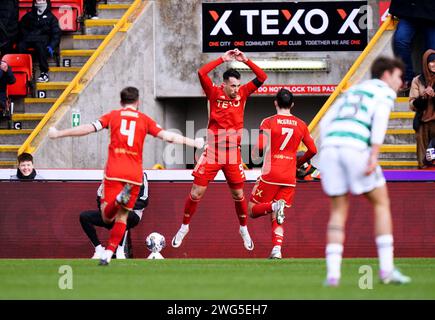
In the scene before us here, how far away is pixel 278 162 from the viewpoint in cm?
1675

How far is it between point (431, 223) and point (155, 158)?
26.7ft

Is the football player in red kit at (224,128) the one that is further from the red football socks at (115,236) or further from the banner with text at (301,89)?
the banner with text at (301,89)

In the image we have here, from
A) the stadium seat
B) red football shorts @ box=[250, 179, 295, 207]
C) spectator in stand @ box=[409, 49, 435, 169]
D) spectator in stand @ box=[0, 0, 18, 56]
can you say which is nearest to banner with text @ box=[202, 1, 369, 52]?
the stadium seat

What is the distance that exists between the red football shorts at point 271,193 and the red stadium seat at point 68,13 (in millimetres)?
11113

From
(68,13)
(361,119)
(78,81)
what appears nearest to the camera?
(361,119)

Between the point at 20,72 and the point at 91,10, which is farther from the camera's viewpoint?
the point at 91,10

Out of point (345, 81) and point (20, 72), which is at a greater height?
point (20, 72)

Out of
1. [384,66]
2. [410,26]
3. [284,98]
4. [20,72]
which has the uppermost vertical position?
[410,26]

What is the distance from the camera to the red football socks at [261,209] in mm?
16595

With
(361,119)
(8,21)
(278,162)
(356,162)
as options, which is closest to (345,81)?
(278,162)

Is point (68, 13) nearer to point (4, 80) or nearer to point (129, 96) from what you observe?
point (4, 80)

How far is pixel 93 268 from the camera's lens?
46.4 ft

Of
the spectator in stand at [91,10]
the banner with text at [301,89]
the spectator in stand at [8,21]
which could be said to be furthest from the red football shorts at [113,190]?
the spectator in stand at [91,10]

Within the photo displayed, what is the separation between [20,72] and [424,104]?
31.6 ft
